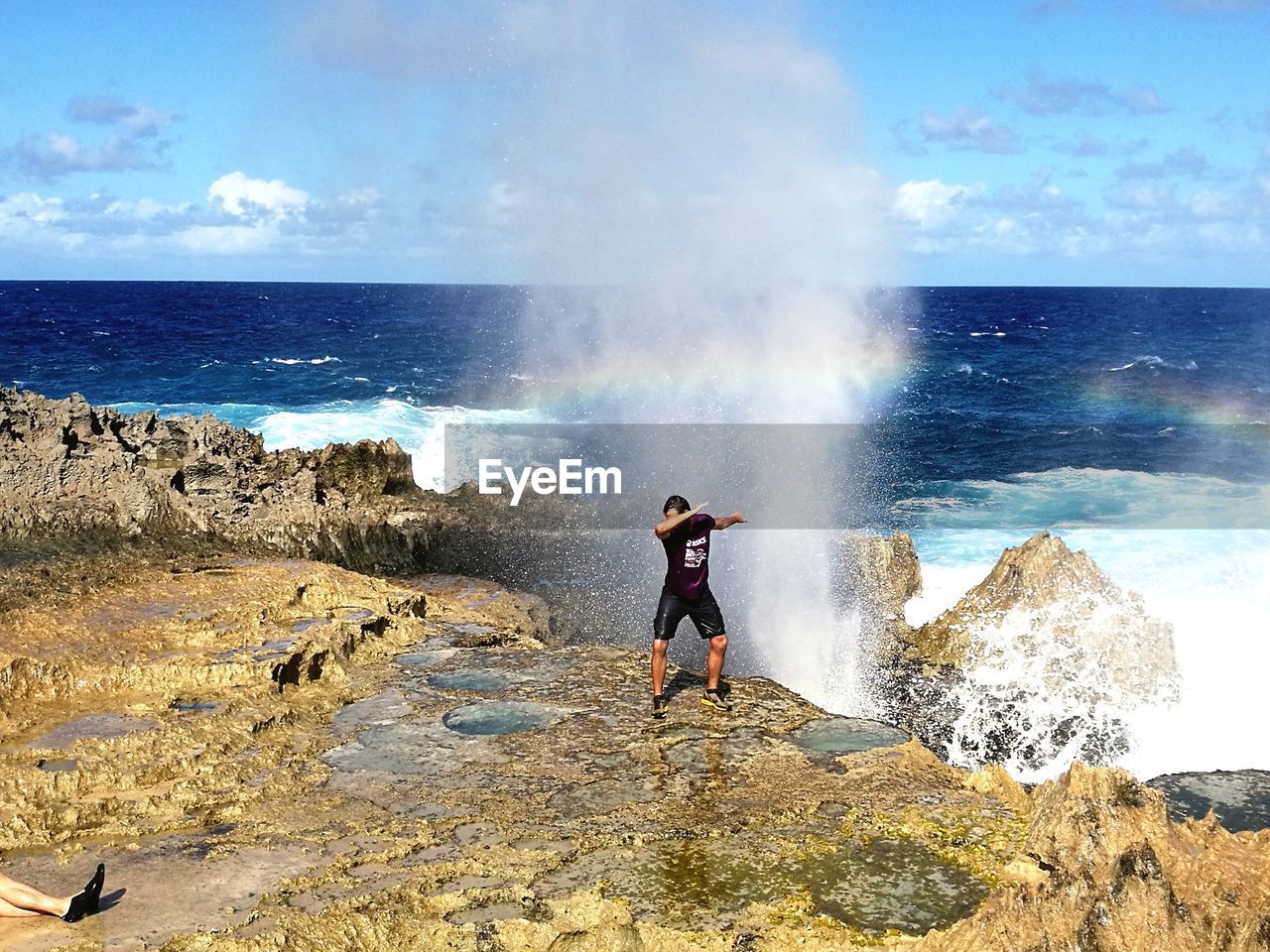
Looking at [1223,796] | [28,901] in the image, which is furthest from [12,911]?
[1223,796]

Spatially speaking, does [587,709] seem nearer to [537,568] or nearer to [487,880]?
[487,880]

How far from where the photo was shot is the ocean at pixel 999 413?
15.1 metres

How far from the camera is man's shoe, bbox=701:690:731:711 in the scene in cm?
732

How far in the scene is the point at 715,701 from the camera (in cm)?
734

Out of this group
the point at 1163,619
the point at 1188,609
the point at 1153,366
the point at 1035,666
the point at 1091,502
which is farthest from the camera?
the point at 1153,366

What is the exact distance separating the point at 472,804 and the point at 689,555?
233cm

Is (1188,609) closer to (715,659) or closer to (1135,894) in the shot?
(715,659)

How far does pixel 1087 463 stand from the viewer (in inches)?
1346

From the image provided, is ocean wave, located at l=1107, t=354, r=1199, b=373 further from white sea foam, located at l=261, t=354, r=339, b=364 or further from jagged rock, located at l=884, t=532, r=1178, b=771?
jagged rock, located at l=884, t=532, r=1178, b=771

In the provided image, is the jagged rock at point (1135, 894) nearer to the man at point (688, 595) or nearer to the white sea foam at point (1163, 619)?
the man at point (688, 595)

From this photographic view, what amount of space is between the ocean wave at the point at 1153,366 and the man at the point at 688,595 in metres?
52.3

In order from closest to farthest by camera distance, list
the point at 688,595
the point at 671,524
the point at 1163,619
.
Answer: the point at 671,524
the point at 688,595
the point at 1163,619

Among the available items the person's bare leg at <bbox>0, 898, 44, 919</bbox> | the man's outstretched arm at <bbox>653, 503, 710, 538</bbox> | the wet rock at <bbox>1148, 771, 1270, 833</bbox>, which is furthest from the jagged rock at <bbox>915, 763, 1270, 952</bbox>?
the person's bare leg at <bbox>0, 898, 44, 919</bbox>

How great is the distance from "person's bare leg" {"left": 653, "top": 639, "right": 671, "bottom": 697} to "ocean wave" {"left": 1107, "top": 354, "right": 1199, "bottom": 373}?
5267cm
